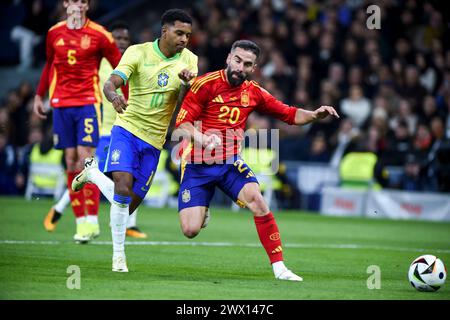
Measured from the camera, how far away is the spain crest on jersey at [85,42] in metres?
12.2

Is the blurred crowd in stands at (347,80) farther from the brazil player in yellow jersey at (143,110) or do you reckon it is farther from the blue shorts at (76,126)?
the brazil player in yellow jersey at (143,110)

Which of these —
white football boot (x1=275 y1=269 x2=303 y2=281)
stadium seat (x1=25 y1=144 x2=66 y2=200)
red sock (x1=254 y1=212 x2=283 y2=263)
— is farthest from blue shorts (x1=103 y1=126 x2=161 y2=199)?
stadium seat (x1=25 y1=144 x2=66 y2=200)

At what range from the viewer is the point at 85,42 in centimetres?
1220

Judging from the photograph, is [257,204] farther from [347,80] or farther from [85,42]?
[347,80]

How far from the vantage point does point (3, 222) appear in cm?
1480

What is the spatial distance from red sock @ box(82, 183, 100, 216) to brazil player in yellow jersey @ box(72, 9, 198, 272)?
218 cm

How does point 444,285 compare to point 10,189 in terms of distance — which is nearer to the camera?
point 444,285

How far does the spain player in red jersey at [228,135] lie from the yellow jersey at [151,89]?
38cm

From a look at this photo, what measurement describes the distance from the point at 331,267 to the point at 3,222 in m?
6.25

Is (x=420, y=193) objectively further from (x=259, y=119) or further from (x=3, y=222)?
(x=3, y=222)

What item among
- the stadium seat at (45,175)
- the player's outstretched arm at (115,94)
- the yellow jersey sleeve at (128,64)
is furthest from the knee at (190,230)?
the stadium seat at (45,175)

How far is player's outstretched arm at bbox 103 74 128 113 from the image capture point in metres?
8.68

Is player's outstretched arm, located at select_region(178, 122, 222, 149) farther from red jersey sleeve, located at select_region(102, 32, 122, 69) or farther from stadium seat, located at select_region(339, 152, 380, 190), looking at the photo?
stadium seat, located at select_region(339, 152, 380, 190)
